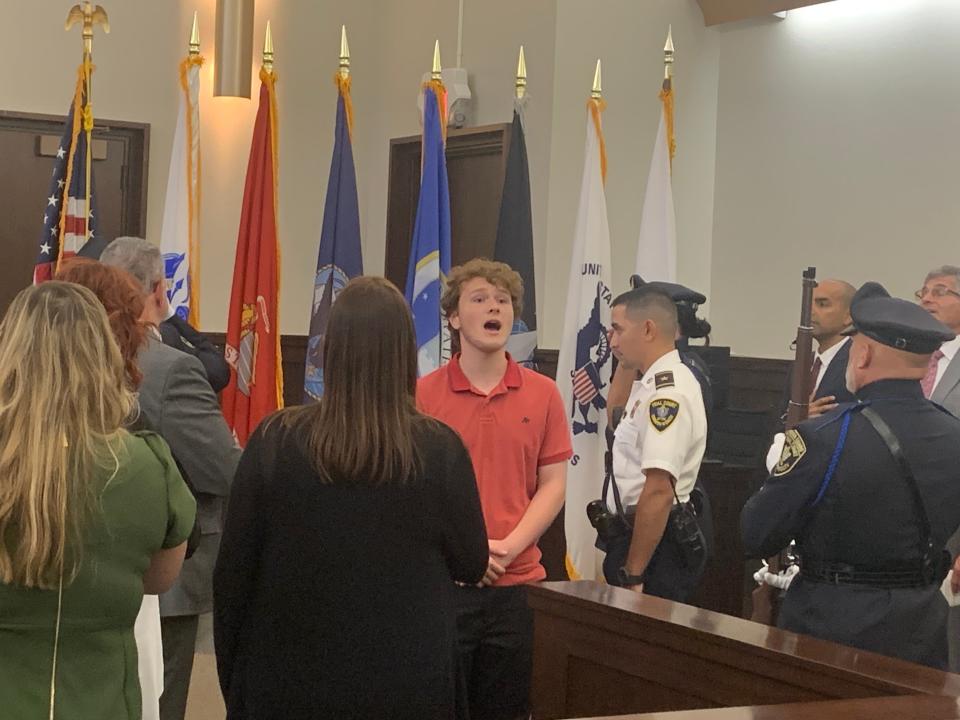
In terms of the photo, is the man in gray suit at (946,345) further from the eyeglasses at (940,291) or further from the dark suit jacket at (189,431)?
the dark suit jacket at (189,431)

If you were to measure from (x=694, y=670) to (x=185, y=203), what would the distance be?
3.67 metres

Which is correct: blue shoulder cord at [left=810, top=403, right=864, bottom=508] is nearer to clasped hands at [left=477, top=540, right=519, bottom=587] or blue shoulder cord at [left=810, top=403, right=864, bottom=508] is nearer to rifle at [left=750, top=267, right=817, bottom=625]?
clasped hands at [left=477, top=540, right=519, bottom=587]

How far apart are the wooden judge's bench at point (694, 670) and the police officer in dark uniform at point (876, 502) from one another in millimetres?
324

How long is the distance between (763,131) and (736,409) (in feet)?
4.67

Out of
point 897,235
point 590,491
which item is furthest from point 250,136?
point 897,235

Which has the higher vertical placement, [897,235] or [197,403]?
[897,235]

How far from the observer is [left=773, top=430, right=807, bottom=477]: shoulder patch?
273cm

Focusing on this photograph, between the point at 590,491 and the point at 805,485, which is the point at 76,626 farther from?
the point at 590,491

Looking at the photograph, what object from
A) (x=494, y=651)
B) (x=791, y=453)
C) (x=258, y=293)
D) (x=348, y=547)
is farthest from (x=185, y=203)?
(x=348, y=547)

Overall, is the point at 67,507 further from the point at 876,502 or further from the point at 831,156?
the point at 831,156

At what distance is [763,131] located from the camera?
20.1 feet

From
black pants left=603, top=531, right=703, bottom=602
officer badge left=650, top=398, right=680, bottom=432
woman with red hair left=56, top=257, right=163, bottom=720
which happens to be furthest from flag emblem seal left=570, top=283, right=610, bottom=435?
woman with red hair left=56, top=257, right=163, bottom=720

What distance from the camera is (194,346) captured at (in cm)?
378

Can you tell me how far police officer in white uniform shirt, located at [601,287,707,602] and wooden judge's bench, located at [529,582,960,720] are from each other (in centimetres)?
64
